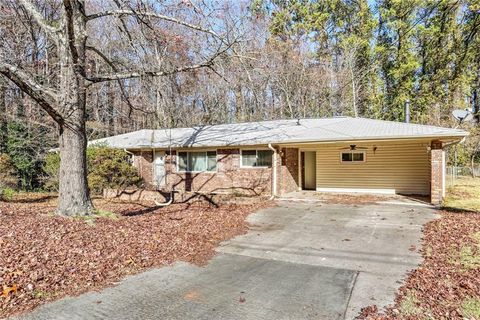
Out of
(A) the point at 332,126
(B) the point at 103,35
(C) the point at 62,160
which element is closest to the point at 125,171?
(B) the point at 103,35

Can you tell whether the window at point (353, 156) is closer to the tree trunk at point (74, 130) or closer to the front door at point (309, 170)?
Answer: the front door at point (309, 170)

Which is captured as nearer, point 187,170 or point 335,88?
point 187,170

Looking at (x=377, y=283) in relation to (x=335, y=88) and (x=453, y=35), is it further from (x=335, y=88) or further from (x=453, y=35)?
(x=453, y=35)

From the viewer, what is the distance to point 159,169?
16.7m

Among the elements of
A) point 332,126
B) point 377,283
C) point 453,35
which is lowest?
point 377,283

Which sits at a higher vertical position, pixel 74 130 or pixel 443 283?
pixel 74 130

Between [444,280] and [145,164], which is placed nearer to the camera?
[444,280]

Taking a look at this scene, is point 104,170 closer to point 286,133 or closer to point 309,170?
point 286,133

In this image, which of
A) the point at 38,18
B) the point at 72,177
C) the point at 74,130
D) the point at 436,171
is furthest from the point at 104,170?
the point at 436,171

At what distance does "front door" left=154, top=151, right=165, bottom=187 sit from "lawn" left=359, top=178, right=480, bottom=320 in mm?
11635

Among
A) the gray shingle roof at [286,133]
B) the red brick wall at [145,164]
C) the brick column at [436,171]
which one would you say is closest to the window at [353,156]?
the gray shingle roof at [286,133]

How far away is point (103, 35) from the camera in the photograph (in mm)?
10406

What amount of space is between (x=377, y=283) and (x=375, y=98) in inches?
916

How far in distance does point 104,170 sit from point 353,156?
10.5 metres
